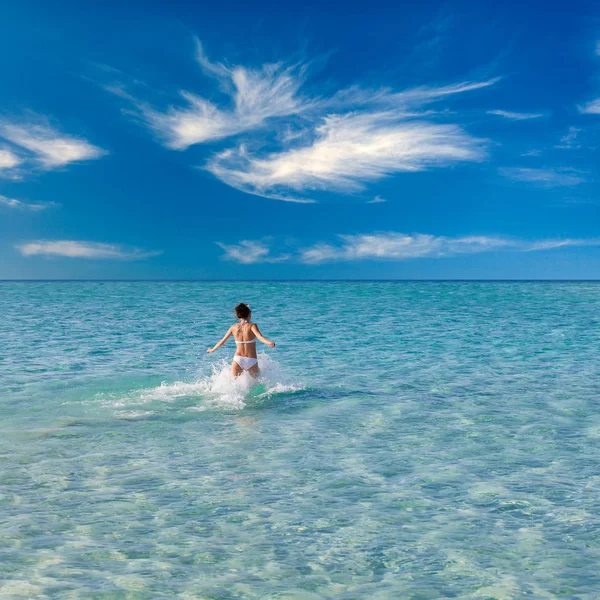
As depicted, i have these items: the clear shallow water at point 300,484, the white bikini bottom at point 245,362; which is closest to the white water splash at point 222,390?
the clear shallow water at point 300,484

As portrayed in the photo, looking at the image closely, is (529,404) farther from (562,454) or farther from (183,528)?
(183,528)

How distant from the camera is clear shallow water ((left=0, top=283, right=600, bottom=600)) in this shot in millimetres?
5473

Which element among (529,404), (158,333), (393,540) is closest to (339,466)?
(393,540)

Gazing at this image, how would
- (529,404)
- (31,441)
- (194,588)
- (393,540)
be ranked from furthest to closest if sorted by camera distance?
(529,404) → (31,441) → (393,540) → (194,588)

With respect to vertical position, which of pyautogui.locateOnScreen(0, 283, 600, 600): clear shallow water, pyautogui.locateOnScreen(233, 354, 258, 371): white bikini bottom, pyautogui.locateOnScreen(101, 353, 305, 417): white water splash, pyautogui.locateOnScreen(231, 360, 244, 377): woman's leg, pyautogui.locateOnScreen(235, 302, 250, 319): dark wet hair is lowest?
pyautogui.locateOnScreen(0, 283, 600, 600): clear shallow water

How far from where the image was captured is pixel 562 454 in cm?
893

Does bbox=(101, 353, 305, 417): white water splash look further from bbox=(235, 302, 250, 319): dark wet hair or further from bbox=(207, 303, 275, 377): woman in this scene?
bbox=(235, 302, 250, 319): dark wet hair

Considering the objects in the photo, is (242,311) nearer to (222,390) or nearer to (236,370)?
(236,370)

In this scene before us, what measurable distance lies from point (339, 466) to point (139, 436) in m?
3.34

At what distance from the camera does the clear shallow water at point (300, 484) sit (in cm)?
547

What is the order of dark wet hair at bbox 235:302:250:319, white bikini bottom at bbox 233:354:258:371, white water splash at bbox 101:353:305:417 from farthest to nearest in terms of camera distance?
1. white bikini bottom at bbox 233:354:258:371
2. dark wet hair at bbox 235:302:250:319
3. white water splash at bbox 101:353:305:417

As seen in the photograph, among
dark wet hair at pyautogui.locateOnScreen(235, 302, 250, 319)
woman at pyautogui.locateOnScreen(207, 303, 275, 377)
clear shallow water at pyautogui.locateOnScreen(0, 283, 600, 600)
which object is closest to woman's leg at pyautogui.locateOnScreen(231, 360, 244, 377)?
woman at pyautogui.locateOnScreen(207, 303, 275, 377)

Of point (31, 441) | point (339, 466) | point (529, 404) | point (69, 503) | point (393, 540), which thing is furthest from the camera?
point (529, 404)

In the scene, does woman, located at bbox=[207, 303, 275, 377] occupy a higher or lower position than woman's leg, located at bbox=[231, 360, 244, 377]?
higher
